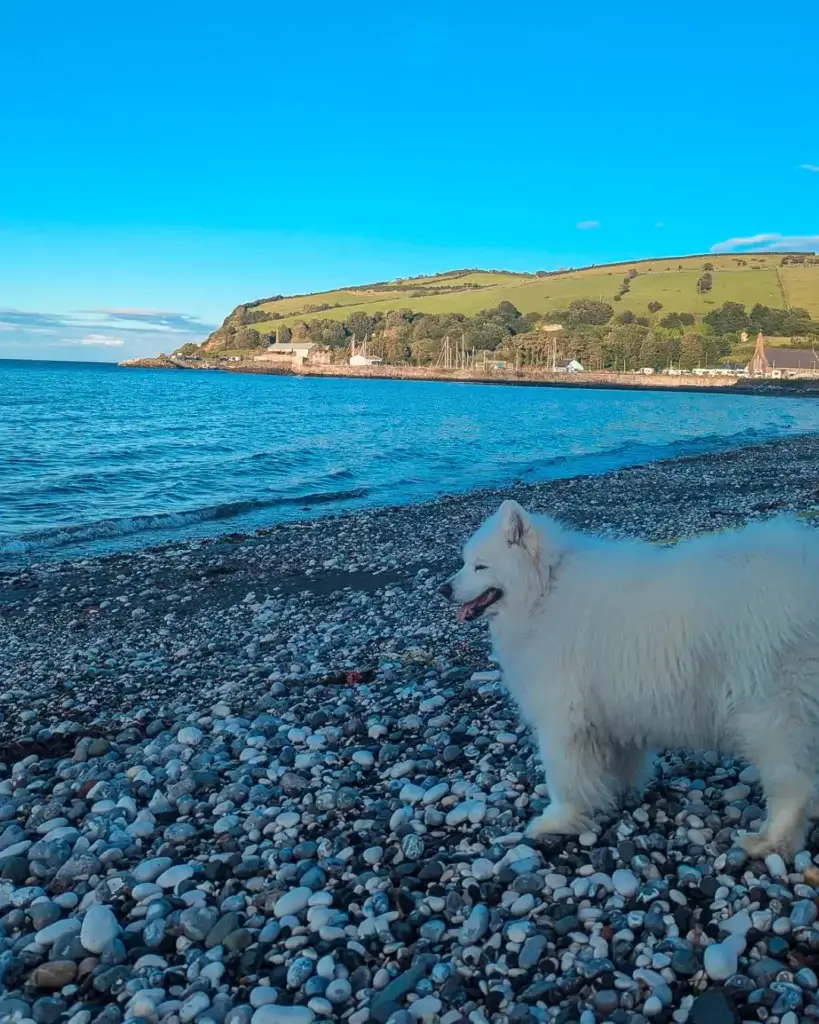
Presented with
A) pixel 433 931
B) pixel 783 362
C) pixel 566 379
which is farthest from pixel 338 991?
pixel 566 379

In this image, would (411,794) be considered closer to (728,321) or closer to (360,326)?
(728,321)

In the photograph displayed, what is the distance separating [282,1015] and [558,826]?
1.78 metres

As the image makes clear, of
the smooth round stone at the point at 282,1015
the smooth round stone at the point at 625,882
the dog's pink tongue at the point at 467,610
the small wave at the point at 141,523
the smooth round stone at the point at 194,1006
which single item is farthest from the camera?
the small wave at the point at 141,523

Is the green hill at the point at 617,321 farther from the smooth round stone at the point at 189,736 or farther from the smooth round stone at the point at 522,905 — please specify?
the smooth round stone at the point at 522,905

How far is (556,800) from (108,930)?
2393 mm

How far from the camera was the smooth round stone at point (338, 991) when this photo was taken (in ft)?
10.2

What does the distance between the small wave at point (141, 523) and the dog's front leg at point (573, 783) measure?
1499 centimetres

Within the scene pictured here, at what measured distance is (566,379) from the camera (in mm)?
150125

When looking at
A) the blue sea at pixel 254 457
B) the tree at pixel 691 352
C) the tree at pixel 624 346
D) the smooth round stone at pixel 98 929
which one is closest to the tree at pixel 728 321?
the tree at pixel 691 352

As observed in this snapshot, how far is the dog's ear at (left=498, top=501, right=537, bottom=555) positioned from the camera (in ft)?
13.9

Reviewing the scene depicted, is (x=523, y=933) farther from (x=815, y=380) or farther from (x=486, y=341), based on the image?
(x=486, y=341)

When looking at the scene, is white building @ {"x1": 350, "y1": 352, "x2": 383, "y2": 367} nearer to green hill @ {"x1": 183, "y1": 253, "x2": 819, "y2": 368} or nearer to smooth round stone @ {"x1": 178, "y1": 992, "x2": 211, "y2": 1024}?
green hill @ {"x1": 183, "y1": 253, "x2": 819, "y2": 368}

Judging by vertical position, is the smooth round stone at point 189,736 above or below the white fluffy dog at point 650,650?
below

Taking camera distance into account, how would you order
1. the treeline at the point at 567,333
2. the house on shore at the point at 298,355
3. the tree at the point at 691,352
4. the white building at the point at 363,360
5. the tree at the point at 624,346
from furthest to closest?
the house on shore at the point at 298,355 < the white building at the point at 363,360 < the tree at the point at 624,346 < the treeline at the point at 567,333 < the tree at the point at 691,352
